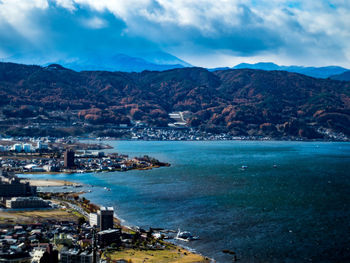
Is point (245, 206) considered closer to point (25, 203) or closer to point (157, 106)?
point (25, 203)

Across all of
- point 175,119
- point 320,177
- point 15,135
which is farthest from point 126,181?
point 175,119

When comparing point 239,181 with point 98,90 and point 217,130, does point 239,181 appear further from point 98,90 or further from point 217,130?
point 98,90

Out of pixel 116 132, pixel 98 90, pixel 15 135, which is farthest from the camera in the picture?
pixel 98 90

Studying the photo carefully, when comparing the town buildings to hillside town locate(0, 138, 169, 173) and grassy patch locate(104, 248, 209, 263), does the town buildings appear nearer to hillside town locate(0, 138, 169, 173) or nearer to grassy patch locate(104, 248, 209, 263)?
grassy patch locate(104, 248, 209, 263)

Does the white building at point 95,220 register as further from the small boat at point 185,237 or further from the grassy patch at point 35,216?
the small boat at point 185,237

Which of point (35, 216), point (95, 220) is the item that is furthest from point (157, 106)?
point (95, 220)

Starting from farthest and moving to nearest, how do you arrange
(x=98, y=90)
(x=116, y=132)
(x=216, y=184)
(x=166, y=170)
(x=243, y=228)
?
(x=98, y=90) < (x=116, y=132) < (x=166, y=170) < (x=216, y=184) < (x=243, y=228)

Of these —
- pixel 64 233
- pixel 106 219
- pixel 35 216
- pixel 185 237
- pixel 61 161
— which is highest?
pixel 61 161

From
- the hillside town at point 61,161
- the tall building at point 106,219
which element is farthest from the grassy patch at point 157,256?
the hillside town at point 61,161

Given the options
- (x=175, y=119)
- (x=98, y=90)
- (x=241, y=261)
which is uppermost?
(x=98, y=90)
